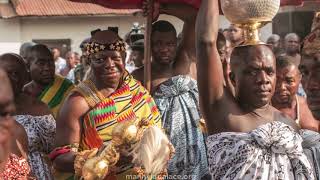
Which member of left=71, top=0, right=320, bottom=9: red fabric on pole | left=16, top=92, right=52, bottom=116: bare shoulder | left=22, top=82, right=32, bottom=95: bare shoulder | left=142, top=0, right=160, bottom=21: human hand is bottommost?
left=16, top=92, right=52, bottom=116: bare shoulder

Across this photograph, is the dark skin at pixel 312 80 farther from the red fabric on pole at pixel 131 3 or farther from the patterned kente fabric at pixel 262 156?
the red fabric on pole at pixel 131 3

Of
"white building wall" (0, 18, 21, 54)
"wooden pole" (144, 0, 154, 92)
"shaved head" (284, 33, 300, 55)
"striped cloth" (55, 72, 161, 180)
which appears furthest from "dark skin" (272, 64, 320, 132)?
"white building wall" (0, 18, 21, 54)

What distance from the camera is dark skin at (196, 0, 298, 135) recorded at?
142 inches

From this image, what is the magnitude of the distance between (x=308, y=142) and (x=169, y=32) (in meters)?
2.45

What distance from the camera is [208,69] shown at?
3617mm

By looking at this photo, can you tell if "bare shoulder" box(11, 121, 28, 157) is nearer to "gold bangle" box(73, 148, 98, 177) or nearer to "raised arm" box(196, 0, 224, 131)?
"gold bangle" box(73, 148, 98, 177)

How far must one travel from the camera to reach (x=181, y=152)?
18.7 ft

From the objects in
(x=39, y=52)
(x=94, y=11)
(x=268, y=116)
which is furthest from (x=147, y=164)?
(x=94, y=11)

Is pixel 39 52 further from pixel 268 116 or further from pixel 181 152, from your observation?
pixel 268 116

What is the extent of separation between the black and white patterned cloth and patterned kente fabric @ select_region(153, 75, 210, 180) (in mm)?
1006

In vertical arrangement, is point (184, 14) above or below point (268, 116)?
above

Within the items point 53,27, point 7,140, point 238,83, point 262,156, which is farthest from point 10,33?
point 262,156

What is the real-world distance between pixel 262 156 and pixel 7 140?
145 centimetres

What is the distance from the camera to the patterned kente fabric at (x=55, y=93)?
561cm
